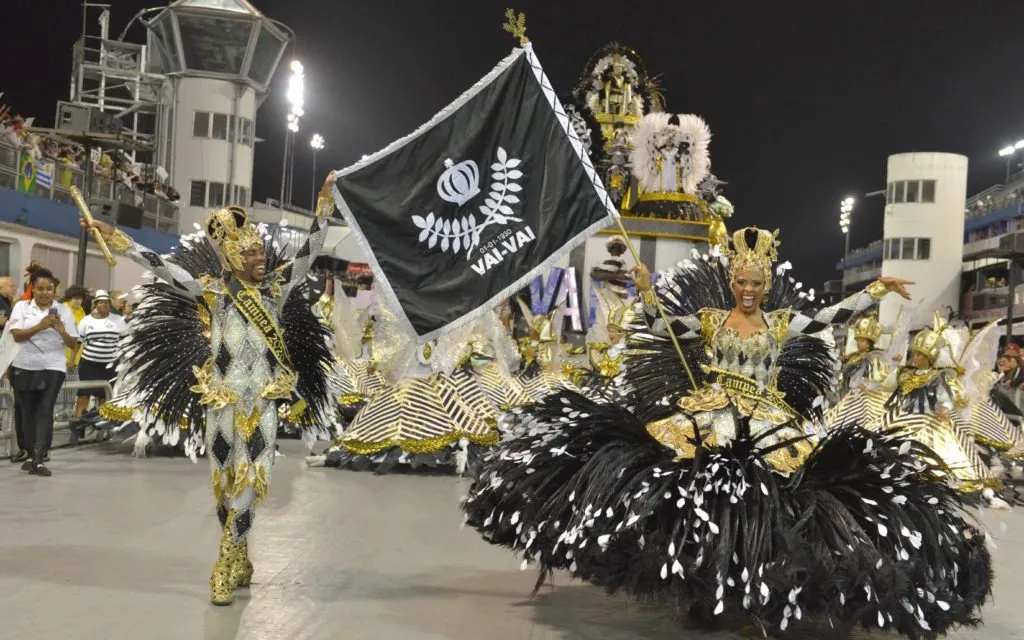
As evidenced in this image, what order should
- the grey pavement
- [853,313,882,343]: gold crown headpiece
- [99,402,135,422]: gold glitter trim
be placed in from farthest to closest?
[853,313,882,343]: gold crown headpiece → [99,402,135,422]: gold glitter trim → the grey pavement

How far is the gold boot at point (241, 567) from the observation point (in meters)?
5.97

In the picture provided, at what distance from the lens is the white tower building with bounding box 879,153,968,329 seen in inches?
1199

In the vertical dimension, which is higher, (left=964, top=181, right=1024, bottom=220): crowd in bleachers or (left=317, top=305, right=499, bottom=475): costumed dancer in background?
(left=964, top=181, right=1024, bottom=220): crowd in bleachers

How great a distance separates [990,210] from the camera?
1419 inches

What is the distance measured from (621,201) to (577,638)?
50.0 feet

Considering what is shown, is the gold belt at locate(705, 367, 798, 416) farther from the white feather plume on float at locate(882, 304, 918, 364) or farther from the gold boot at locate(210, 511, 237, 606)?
the white feather plume on float at locate(882, 304, 918, 364)

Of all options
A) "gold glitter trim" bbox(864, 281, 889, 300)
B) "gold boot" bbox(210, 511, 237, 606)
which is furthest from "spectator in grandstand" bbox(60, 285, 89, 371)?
"gold glitter trim" bbox(864, 281, 889, 300)

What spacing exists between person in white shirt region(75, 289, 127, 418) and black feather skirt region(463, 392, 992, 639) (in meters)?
8.49

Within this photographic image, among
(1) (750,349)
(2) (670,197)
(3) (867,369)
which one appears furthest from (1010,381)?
(1) (750,349)

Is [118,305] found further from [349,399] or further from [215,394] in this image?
[215,394]

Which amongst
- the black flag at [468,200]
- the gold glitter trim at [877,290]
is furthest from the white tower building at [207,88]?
the gold glitter trim at [877,290]

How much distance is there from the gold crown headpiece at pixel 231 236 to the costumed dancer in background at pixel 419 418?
554cm

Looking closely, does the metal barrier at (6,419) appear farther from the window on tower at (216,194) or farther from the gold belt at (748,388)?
the window on tower at (216,194)

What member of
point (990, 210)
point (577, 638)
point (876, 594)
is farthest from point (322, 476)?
point (990, 210)
